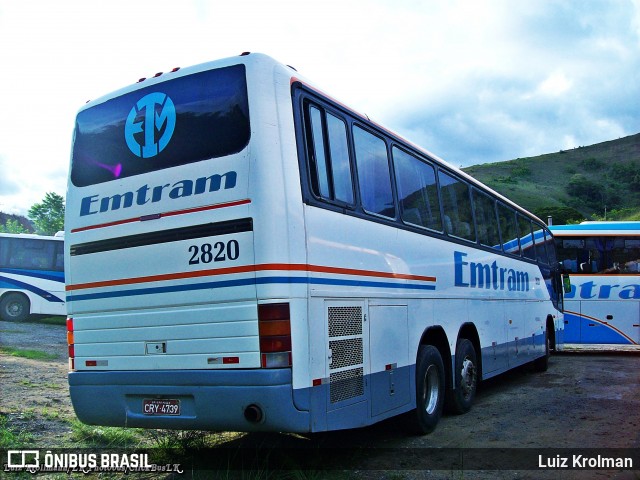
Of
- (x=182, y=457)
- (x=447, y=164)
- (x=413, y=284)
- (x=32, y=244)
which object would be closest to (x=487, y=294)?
(x=447, y=164)

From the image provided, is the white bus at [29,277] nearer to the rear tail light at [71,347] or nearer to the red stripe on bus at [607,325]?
the red stripe on bus at [607,325]

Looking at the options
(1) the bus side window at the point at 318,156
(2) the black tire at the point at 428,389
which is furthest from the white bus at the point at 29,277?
(1) the bus side window at the point at 318,156

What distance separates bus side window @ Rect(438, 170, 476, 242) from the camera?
332 inches

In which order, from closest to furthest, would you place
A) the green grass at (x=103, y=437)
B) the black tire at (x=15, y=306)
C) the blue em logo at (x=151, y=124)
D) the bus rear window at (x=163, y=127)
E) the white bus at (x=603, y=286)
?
the bus rear window at (x=163, y=127), the blue em logo at (x=151, y=124), the green grass at (x=103, y=437), the white bus at (x=603, y=286), the black tire at (x=15, y=306)

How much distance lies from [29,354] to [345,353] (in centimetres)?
989

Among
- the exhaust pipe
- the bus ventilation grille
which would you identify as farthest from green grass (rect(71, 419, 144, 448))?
the bus ventilation grille

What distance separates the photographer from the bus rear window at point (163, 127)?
5246 millimetres

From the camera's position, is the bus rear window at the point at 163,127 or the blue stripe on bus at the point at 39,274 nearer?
the bus rear window at the point at 163,127

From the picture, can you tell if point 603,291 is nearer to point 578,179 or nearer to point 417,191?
point 417,191

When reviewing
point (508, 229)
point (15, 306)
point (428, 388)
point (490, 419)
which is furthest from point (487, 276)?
point (15, 306)

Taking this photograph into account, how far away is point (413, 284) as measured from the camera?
7.01 metres

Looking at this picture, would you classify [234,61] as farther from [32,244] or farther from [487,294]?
[32,244]

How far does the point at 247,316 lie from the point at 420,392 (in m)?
2.87

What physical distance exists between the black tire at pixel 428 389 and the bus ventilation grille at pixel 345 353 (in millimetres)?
1481
